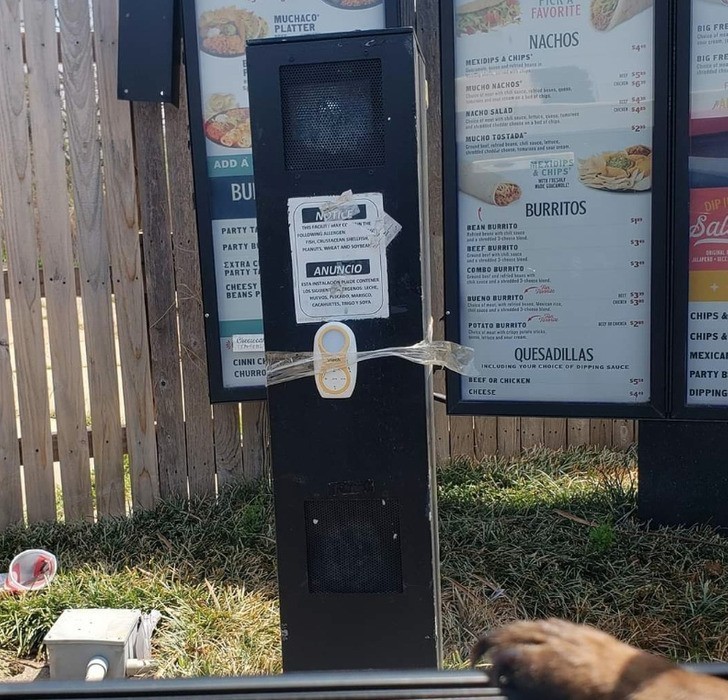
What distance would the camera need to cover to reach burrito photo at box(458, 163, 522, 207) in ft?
13.0

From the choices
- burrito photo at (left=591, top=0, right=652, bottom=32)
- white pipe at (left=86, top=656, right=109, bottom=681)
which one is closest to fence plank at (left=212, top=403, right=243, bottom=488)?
white pipe at (left=86, top=656, right=109, bottom=681)

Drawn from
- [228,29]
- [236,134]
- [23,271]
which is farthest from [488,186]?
[23,271]

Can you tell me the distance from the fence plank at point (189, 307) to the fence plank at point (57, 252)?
1.81 feet

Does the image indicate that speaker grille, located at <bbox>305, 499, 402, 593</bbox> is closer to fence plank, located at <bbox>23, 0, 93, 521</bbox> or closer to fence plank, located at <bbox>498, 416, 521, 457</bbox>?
fence plank, located at <bbox>23, 0, 93, 521</bbox>

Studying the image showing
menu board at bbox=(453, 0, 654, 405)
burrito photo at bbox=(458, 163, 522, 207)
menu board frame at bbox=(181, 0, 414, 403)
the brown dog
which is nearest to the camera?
the brown dog

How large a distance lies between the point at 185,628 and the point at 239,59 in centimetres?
270

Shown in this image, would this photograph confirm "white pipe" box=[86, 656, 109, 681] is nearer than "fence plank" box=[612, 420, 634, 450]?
Yes

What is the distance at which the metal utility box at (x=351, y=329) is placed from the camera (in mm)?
2480

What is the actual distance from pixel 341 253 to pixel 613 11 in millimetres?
2066

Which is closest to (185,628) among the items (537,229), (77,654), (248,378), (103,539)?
(77,654)

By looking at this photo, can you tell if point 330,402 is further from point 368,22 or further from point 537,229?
point 368,22

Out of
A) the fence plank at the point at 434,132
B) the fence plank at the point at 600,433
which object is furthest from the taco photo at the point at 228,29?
the fence plank at the point at 600,433

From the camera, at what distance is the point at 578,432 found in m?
5.14

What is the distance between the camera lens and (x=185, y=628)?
3561 mm
